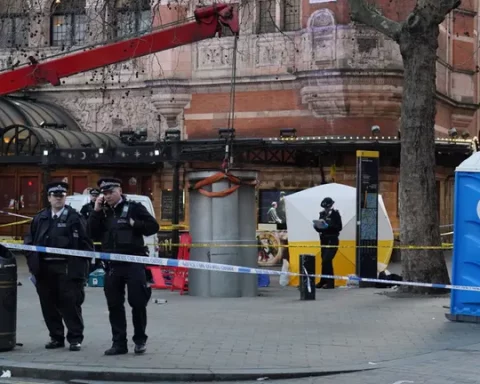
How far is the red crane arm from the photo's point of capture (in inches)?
604

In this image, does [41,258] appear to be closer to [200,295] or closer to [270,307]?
[270,307]

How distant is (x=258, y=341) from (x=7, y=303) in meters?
2.88

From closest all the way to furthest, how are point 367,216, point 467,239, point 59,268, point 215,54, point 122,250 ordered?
point 122,250 → point 59,268 → point 467,239 → point 367,216 → point 215,54

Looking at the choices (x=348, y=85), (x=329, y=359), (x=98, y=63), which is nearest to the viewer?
(x=329, y=359)

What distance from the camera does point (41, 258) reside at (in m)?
11.3

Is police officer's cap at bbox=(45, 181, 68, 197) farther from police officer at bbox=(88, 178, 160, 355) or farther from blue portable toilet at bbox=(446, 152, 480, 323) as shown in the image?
blue portable toilet at bbox=(446, 152, 480, 323)

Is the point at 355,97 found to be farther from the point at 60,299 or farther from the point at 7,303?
the point at 7,303

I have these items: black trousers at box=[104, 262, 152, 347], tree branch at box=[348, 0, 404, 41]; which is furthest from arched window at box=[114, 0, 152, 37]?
black trousers at box=[104, 262, 152, 347]

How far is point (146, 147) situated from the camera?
82.4ft

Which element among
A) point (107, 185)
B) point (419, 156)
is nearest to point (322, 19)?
point (419, 156)

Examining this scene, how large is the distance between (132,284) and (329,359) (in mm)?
2212

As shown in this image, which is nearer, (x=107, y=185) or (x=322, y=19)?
(x=107, y=185)

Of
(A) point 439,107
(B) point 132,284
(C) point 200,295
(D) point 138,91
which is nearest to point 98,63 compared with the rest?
(C) point 200,295

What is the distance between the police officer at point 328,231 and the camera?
1909cm
